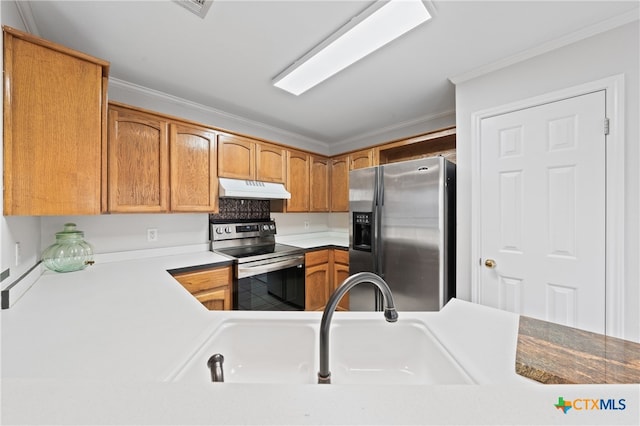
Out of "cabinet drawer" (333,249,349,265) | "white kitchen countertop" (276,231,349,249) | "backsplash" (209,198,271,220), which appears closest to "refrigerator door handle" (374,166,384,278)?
"cabinet drawer" (333,249,349,265)

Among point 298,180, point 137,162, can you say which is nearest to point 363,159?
point 298,180

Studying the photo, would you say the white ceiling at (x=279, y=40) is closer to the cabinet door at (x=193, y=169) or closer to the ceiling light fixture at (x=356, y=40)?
the ceiling light fixture at (x=356, y=40)

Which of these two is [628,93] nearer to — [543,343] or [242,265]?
[543,343]

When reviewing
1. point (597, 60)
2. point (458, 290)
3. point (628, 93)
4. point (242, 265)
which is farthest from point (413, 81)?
point (242, 265)

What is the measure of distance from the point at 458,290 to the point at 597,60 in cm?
169

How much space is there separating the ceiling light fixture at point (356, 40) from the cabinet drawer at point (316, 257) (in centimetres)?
169

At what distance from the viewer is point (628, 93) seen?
135cm

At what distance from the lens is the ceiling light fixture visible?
4.22 ft

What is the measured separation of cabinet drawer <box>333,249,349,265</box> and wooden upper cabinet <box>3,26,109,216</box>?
219 cm

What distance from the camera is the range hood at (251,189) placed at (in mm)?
2370

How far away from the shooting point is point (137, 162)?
1951 millimetres

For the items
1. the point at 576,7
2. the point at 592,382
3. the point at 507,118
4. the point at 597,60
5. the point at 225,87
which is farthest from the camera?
the point at 225,87

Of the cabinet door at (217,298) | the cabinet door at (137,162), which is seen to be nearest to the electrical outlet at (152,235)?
the cabinet door at (137,162)

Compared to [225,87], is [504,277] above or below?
below
